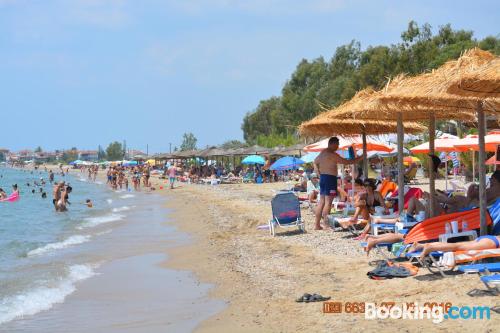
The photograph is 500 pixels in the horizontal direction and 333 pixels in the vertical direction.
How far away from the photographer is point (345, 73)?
56.4 metres

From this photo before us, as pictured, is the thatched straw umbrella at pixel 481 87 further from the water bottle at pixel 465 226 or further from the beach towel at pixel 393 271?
the beach towel at pixel 393 271

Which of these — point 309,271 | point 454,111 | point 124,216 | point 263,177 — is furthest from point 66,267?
point 263,177

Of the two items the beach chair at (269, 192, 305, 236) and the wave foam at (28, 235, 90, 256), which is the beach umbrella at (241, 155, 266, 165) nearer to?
the wave foam at (28, 235, 90, 256)

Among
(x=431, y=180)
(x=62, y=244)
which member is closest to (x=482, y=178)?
(x=431, y=180)

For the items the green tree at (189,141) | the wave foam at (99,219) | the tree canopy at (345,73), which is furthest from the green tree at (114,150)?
the wave foam at (99,219)

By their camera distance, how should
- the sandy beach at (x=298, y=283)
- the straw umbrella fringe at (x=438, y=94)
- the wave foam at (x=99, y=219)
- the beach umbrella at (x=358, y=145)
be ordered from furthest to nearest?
the wave foam at (x=99, y=219) < the beach umbrella at (x=358, y=145) < the straw umbrella fringe at (x=438, y=94) < the sandy beach at (x=298, y=283)

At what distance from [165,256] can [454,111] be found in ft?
18.3

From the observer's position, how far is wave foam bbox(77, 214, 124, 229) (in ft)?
63.1

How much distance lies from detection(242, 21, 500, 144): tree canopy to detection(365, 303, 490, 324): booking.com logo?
7811mm

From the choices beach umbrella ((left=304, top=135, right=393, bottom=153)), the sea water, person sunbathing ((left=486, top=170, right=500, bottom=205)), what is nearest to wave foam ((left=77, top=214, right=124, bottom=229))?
the sea water

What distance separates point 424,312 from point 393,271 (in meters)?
1.37

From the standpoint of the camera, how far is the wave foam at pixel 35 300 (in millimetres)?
7527

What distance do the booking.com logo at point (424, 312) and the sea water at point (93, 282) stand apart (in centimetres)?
183

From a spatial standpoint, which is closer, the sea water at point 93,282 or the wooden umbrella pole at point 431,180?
the sea water at point 93,282
